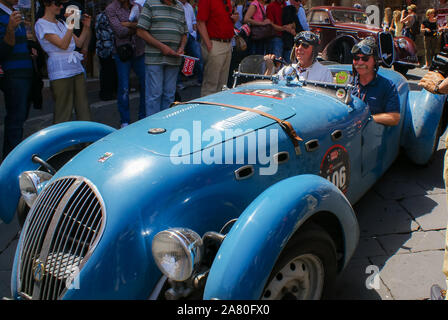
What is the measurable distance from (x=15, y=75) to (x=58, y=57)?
0.51 meters

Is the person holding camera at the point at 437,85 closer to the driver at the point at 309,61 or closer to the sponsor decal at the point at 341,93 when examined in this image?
the sponsor decal at the point at 341,93

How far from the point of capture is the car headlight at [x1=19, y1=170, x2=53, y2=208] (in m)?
2.47

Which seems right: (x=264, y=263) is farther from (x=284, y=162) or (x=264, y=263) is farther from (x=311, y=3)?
(x=311, y=3)

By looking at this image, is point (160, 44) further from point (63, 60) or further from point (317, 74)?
point (317, 74)

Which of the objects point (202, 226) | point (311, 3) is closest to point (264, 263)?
point (202, 226)

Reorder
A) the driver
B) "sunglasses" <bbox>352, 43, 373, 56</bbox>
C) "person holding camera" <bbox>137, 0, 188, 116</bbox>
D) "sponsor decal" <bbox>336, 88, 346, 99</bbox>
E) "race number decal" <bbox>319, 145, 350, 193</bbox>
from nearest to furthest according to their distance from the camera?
"race number decal" <bbox>319, 145, 350, 193</bbox> → "sponsor decal" <bbox>336, 88, 346, 99</bbox> → "sunglasses" <bbox>352, 43, 373, 56</bbox> → the driver → "person holding camera" <bbox>137, 0, 188, 116</bbox>

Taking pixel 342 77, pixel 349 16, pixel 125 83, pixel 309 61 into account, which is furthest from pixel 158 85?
pixel 349 16

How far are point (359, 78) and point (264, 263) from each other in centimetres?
249

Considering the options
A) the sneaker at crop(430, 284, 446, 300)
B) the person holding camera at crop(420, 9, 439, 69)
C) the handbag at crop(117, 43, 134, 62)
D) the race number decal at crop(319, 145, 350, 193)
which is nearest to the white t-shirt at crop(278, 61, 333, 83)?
the race number decal at crop(319, 145, 350, 193)

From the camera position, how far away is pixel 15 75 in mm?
4203

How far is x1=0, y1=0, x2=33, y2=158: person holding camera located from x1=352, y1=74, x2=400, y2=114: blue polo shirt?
333cm

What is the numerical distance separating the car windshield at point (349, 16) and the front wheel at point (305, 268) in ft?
35.3

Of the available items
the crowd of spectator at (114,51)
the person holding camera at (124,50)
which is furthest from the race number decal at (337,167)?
the person holding camera at (124,50)

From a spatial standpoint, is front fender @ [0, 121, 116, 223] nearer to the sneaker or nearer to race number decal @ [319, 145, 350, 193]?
race number decal @ [319, 145, 350, 193]
